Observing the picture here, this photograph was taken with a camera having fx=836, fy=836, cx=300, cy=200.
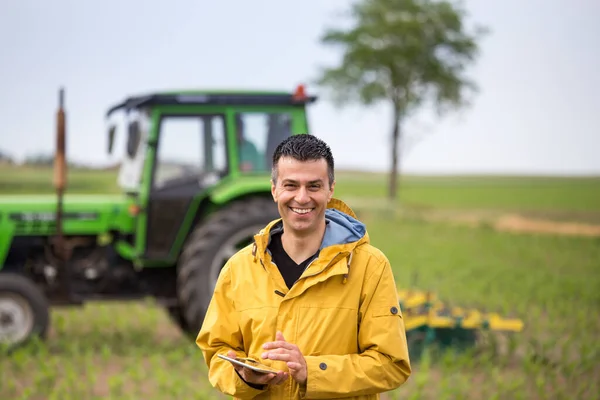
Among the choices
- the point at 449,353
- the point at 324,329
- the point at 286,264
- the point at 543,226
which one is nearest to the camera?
the point at 324,329

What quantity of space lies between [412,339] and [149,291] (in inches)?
89.5

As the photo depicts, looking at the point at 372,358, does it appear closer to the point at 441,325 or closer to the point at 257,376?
the point at 257,376

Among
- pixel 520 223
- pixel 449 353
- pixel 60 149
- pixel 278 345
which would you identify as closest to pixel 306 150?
pixel 278 345

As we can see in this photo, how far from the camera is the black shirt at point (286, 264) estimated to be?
2.51 m

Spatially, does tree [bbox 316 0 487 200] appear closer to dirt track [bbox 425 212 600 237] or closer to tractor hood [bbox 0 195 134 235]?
dirt track [bbox 425 212 600 237]

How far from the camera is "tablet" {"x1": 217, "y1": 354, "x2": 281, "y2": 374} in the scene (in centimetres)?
228

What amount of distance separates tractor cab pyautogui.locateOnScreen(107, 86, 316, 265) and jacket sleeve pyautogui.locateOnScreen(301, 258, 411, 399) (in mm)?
4369

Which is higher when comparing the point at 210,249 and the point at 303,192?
the point at 303,192

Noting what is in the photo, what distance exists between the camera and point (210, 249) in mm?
6633

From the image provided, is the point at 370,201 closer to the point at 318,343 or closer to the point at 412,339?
the point at 412,339

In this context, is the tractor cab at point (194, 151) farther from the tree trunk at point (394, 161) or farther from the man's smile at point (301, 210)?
the tree trunk at point (394, 161)

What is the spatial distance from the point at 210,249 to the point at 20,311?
1576mm

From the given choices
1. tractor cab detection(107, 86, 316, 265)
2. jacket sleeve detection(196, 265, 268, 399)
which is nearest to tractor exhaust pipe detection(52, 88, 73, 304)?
tractor cab detection(107, 86, 316, 265)

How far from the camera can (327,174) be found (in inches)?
98.0
